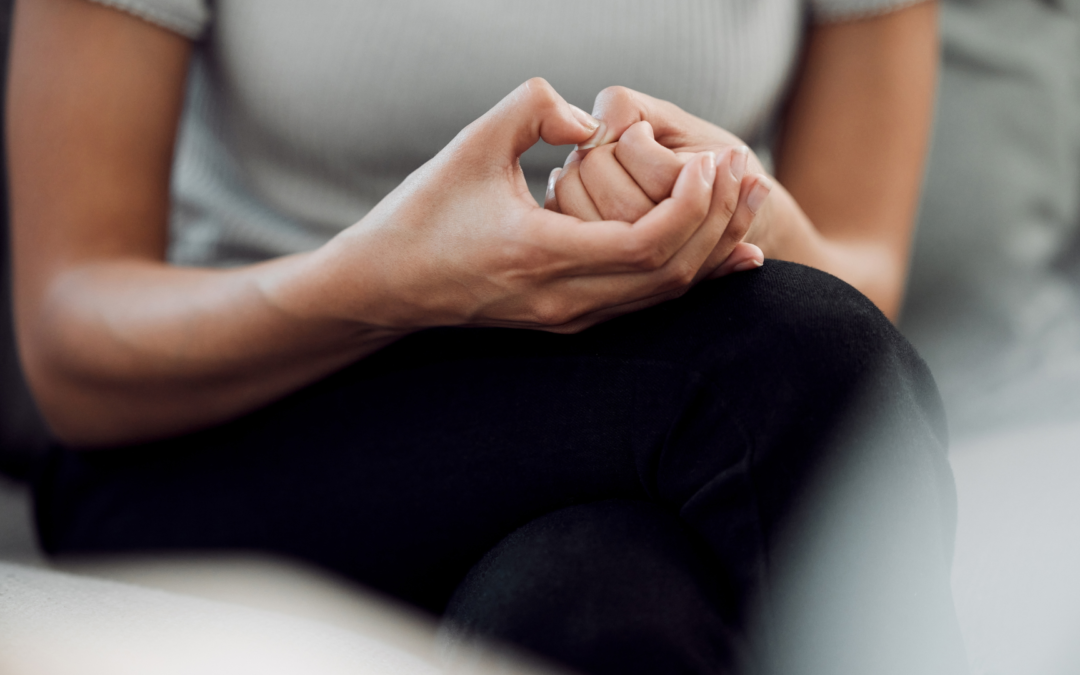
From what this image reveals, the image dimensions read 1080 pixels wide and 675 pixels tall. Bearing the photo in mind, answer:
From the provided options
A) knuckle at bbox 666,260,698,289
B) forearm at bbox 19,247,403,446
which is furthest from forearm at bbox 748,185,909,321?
forearm at bbox 19,247,403,446

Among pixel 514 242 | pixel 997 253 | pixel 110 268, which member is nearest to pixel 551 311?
pixel 514 242

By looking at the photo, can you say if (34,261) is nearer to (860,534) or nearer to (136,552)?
(136,552)

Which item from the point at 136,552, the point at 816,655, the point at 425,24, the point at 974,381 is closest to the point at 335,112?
the point at 425,24

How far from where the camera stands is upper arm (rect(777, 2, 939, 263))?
2.10ft

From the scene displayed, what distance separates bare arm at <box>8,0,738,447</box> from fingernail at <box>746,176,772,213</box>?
0.5 inches

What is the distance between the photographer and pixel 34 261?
0.55 meters

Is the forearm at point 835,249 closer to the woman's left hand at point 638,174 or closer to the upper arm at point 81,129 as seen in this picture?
the woman's left hand at point 638,174

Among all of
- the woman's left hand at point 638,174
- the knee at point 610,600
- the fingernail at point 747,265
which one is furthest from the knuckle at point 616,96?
the knee at point 610,600

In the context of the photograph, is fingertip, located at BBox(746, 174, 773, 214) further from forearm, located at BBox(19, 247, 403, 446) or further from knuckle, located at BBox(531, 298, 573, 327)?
forearm, located at BBox(19, 247, 403, 446)

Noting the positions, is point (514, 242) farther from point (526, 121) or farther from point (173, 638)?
point (173, 638)

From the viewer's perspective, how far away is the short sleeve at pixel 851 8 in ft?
2.04

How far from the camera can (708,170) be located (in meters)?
0.34

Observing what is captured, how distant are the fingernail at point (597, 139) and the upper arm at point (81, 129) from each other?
13.7 inches

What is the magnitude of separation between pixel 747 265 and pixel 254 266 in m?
0.32
